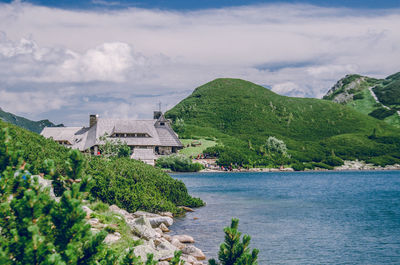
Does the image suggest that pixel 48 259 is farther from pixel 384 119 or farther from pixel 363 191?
pixel 384 119

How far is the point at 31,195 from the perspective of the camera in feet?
20.5

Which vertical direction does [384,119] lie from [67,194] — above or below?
above

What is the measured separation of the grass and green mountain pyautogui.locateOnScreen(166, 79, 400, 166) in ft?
12.0

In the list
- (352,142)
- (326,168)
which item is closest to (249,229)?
(326,168)

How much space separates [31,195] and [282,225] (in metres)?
24.6

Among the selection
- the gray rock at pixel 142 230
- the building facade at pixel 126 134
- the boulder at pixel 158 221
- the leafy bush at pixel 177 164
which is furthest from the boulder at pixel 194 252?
the building facade at pixel 126 134

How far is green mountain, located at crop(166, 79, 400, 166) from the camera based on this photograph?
11581cm

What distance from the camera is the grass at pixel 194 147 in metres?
100

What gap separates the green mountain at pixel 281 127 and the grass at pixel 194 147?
365 centimetres

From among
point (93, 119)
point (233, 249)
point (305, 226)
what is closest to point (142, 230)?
point (233, 249)

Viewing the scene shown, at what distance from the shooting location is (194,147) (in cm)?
10556

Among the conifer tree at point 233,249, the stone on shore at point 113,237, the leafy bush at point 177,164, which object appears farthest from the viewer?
the leafy bush at point 177,164

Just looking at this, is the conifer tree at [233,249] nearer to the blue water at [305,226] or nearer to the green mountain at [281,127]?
the blue water at [305,226]

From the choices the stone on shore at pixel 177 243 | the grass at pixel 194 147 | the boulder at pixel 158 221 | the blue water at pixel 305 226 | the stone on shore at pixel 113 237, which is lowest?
the blue water at pixel 305 226
